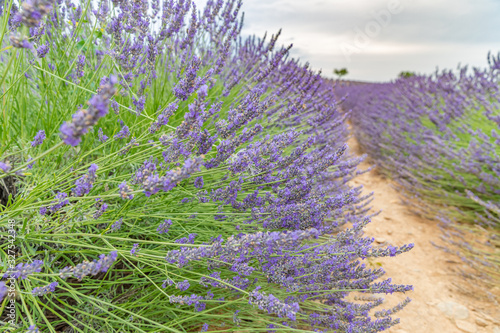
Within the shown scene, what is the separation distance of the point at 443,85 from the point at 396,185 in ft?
6.75

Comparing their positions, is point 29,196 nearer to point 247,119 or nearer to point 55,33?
point 247,119

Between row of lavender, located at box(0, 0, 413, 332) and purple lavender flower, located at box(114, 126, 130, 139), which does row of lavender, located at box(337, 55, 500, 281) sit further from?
purple lavender flower, located at box(114, 126, 130, 139)

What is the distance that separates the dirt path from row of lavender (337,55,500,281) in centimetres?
20

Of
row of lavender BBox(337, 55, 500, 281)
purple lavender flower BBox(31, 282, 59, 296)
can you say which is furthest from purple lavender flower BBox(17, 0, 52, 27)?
row of lavender BBox(337, 55, 500, 281)

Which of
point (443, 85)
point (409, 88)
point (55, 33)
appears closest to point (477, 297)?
point (55, 33)

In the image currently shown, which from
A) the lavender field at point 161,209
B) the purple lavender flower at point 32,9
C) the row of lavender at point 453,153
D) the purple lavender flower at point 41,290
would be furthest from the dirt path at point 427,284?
the purple lavender flower at point 32,9

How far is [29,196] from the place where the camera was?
1.12m

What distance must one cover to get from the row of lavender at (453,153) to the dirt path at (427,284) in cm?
20

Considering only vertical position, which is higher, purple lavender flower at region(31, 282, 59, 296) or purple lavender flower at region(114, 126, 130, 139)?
purple lavender flower at region(114, 126, 130, 139)

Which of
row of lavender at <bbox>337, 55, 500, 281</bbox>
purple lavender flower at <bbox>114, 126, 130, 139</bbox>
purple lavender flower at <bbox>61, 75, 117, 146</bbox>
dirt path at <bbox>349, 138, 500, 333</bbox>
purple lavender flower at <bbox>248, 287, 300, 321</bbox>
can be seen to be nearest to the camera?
purple lavender flower at <bbox>61, 75, 117, 146</bbox>

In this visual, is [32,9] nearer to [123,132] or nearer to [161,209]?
[123,132]

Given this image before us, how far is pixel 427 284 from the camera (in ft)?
8.18

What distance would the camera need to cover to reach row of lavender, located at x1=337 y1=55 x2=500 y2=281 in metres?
3.02

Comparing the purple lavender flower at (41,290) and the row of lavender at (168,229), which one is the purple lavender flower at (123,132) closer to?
the row of lavender at (168,229)
